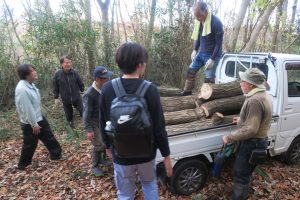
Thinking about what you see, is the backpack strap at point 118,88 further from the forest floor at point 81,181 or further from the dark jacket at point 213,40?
the dark jacket at point 213,40

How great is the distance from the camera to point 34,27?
7797mm

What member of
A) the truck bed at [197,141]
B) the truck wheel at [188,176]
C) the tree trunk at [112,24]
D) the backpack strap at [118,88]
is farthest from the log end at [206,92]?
the tree trunk at [112,24]

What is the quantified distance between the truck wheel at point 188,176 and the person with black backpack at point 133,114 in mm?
1401

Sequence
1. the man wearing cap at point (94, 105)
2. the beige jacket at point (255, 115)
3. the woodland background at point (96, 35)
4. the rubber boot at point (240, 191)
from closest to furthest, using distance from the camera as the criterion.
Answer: the beige jacket at point (255, 115) < the rubber boot at point (240, 191) < the man wearing cap at point (94, 105) < the woodland background at point (96, 35)

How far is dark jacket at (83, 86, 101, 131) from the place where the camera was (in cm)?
408

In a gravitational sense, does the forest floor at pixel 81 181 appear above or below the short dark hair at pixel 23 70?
below

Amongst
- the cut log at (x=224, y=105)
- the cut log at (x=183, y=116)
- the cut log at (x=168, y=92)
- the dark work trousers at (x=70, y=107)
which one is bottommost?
the dark work trousers at (x=70, y=107)

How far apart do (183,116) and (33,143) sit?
9.12 feet

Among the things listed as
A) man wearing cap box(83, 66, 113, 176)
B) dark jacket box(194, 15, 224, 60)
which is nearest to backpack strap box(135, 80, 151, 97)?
man wearing cap box(83, 66, 113, 176)

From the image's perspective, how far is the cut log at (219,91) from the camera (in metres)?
4.21

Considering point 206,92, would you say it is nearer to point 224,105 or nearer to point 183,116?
point 224,105

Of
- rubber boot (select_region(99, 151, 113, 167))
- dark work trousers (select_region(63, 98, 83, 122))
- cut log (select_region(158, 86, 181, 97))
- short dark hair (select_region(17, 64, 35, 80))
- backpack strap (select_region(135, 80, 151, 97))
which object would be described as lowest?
rubber boot (select_region(99, 151, 113, 167))

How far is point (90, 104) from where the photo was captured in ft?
13.5

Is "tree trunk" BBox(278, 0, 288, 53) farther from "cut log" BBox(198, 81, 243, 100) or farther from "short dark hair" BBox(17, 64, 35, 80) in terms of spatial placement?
"short dark hair" BBox(17, 64, 35, 80)
